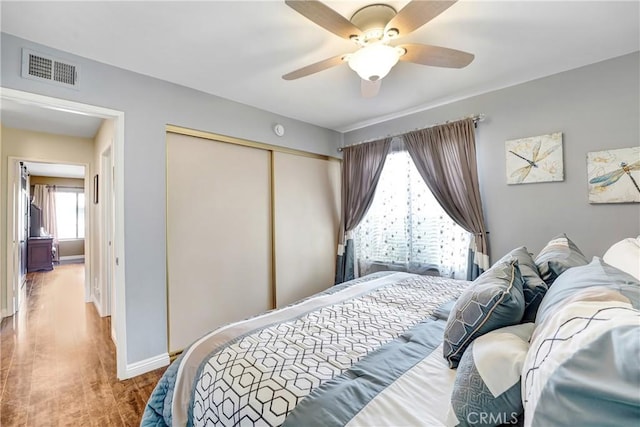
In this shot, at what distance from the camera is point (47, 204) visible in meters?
7.84

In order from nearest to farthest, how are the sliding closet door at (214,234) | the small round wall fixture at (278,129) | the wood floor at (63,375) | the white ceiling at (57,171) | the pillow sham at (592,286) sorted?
the pillow sham at (592,286)
the wood floor at (63,375)
the sliding closet door at (214,234)
the small round wall fixture at (278,129)
the white ceiling at (57,171)

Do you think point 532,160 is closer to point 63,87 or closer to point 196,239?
point 196,239

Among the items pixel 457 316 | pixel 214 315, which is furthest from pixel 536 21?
pixel 214 315

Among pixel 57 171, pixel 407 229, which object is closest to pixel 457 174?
pixel 407 229

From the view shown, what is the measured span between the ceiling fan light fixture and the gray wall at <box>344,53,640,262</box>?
1649mm

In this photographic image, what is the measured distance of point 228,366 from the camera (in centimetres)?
112

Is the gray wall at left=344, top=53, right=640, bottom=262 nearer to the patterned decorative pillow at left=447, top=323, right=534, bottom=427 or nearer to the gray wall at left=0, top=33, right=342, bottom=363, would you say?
the patterned decorative pillow at left=447, top=323, right=534, bottom=427

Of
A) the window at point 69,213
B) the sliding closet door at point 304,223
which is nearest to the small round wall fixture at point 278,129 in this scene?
the sliding closet door at point 304,223

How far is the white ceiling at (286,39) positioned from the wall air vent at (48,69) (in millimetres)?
106

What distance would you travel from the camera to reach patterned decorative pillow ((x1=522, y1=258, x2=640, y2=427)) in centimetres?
48

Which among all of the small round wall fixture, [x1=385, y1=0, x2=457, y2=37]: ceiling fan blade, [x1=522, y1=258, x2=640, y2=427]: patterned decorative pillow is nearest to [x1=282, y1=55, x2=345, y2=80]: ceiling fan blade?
[x1=385, y1=0, x2=457, y2=37]: ceiling fan blade

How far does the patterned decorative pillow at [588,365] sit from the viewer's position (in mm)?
477

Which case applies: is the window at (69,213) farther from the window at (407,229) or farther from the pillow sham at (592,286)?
the pillow sham at (592,286)

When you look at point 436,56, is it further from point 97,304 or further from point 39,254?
point 39,254
